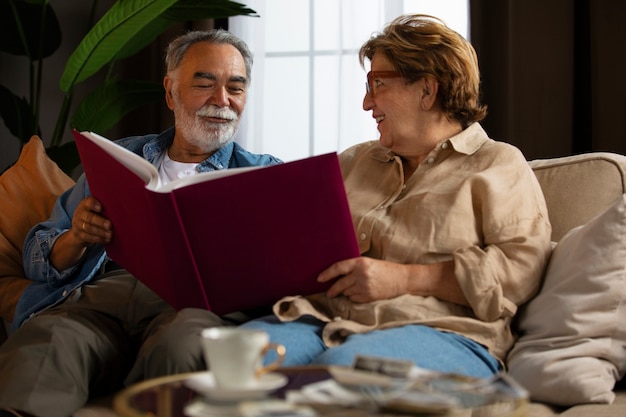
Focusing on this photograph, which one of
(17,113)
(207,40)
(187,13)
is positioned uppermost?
(187,13)

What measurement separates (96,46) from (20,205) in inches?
29.5

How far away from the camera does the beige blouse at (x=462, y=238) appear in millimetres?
1644

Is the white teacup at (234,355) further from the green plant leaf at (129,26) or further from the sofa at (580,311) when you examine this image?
the green plant leaf at (129,26)

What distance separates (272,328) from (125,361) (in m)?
0.37

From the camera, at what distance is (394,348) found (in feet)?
4.88

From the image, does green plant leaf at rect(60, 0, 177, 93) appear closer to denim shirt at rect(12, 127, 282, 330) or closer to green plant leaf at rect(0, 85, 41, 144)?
green plant leaf at rect(0, 85, 41, 144)

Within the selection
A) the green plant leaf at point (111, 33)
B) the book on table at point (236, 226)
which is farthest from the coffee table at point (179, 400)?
the green plant leaf at point (111, 33)

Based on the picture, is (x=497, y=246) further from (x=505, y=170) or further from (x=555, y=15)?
(x=555, y=15)

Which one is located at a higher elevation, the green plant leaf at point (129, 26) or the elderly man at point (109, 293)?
the green plant leaf at point (129, 26)

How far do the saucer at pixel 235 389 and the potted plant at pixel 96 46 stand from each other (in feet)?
6.25

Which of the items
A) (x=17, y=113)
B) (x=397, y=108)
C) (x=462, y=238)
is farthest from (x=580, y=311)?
(x=17, y=113)

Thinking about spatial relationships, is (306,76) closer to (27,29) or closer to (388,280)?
(27,29)

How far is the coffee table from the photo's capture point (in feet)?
3.21

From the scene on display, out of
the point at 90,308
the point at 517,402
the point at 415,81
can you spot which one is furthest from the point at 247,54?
the point at 517,402
